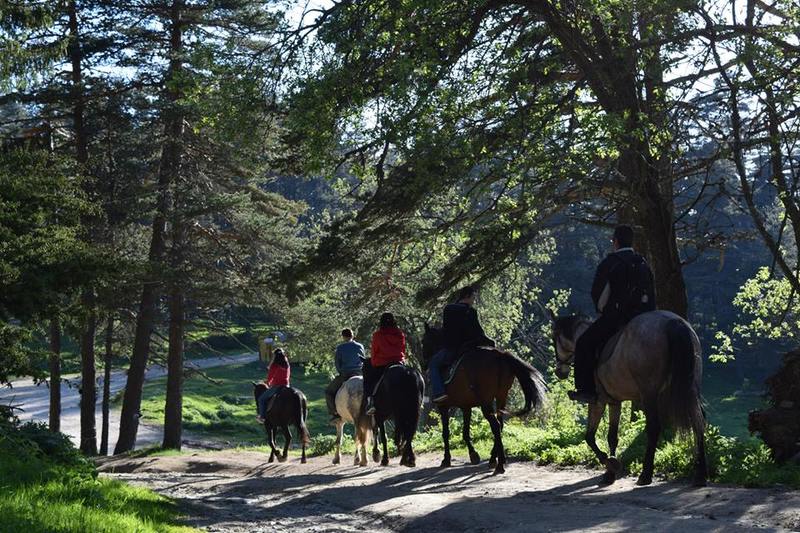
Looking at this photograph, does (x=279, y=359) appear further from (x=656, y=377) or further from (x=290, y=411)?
(x=656, y=377)

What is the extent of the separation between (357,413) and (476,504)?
951 centimetres

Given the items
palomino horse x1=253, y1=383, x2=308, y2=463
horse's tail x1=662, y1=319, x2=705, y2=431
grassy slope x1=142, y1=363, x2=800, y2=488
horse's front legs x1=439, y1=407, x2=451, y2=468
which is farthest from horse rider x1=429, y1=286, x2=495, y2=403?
palomino horse x1=253, y1=383, x2=308, y2=463

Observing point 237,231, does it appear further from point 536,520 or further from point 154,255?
point 536,520

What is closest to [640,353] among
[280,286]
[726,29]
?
[726,29]

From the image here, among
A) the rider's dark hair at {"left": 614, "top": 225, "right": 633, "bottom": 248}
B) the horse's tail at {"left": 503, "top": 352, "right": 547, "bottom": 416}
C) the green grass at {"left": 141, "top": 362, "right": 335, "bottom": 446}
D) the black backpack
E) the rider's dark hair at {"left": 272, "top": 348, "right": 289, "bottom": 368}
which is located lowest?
the green grass at {"left": 141, "top": 362, "right": 335, "bottom": 446}

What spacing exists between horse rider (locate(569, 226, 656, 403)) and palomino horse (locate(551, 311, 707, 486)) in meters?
0.22

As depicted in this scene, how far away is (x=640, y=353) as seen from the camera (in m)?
11.9

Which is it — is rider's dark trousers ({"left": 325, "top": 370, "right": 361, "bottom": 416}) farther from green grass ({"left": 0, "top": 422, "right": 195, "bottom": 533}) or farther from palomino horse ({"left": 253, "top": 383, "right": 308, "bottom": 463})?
green grass ({"left": 0, "top": 422, "right": 195, "bottom": 533})

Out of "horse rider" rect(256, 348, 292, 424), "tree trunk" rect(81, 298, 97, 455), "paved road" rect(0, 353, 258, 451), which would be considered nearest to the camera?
"horse rider" rect(256, 348, 292, 424)

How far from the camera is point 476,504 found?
11000 mm

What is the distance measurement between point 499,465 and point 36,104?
19715 mm

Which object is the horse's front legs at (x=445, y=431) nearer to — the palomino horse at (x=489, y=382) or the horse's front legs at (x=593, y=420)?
the palomino horse at (x=489, y=382)

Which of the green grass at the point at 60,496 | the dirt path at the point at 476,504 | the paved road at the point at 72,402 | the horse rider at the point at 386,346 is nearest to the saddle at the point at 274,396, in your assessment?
the horse rider at the point at 386,346

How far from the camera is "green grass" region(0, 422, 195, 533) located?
7.90 meters
